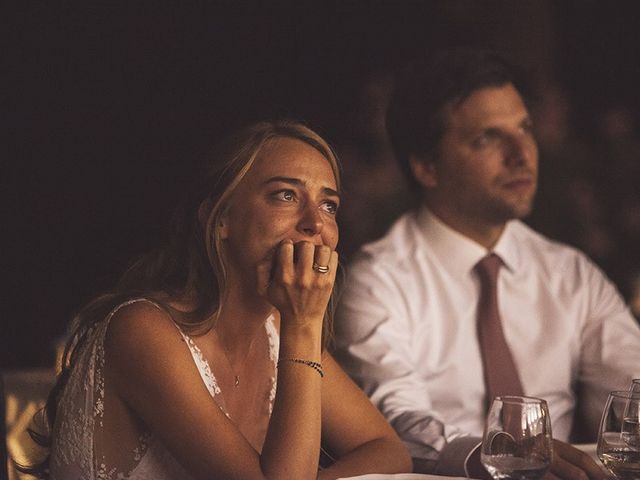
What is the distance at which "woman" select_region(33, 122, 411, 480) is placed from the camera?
4.80ft

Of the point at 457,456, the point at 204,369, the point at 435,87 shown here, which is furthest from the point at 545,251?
the point at 204,369

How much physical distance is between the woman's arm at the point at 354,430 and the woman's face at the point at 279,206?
1.00 ft

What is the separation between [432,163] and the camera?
2.78 m

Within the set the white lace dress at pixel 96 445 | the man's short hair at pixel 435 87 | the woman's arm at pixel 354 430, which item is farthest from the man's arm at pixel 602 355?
the white lace dress at pixel 96 445

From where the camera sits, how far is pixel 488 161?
8.66ft

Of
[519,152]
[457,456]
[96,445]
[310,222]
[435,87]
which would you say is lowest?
[457,456]

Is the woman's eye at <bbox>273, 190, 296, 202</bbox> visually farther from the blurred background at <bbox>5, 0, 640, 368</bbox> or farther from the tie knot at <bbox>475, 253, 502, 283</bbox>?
the blurred background at <bbox>5, 0, 640, 368</bbox>

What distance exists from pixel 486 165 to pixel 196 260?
3.91 feet

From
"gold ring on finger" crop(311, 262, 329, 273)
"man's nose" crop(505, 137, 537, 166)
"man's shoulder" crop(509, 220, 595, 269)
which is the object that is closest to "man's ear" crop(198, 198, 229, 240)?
"gold ring on finger" crop(311, 262, 329, 273)

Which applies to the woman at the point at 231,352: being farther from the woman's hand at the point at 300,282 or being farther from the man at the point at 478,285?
the man at the point at 478,285

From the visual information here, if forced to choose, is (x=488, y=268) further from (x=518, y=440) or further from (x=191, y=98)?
(x=191, y=98)

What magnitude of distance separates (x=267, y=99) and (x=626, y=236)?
198 cm

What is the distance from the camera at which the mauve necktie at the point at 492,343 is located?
8.18 feet

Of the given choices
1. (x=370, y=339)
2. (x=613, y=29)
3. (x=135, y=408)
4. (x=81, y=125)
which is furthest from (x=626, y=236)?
(x=135, y=408)
